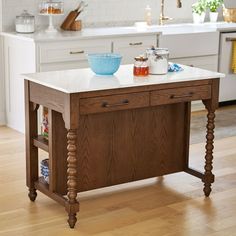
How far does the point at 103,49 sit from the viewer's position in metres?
6.19

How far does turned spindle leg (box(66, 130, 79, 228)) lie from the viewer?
3916 millimetres

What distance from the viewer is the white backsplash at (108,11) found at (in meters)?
6.29

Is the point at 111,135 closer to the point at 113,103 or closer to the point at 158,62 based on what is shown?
the point at 113,103

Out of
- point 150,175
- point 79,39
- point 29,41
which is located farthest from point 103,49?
point 150,175

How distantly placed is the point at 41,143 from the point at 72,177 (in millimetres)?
411

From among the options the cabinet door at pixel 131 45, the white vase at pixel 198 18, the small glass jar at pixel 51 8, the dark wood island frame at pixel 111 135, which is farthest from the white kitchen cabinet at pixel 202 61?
the dark wood island frame at pixel 111 135

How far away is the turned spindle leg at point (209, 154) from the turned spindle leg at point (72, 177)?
1.02 metres

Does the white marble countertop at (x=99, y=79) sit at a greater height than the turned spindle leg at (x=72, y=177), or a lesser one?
greater

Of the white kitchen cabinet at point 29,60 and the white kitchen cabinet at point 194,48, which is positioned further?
the white kitchen cabinet at point 194,48

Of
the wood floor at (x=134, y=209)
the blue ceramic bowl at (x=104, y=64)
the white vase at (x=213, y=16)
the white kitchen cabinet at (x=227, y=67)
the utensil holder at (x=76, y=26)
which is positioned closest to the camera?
the wood floor at (x=134, y=209)

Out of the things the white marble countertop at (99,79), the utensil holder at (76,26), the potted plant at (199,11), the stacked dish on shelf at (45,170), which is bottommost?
the stacked dish on shelf at (45,170)

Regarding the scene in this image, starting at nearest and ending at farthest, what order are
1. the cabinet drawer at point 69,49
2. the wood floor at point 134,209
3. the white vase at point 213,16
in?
1. the wood floor at point 134,209
2. the cabinet drawer at point 69,49
3. the white vase at point 213,16

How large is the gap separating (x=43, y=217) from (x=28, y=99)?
77 centimetres

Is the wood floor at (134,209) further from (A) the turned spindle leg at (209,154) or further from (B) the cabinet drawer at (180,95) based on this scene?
(B) the cabinet drawer at (180,95)
